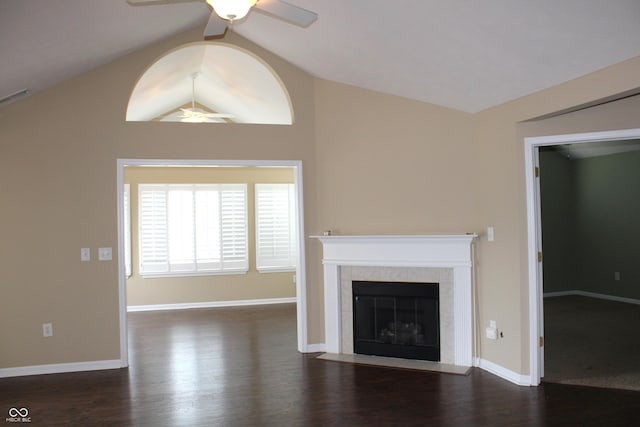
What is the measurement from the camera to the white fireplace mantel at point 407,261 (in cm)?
468

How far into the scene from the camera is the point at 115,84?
195 inches

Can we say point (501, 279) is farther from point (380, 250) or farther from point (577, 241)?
point (577, 241)

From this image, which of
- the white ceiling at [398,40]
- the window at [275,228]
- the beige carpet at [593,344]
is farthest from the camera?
the window at [275,228]

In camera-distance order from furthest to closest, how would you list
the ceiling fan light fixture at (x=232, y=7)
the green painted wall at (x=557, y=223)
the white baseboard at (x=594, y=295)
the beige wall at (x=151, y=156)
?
the green painted wall at (x=557, y=223), the white baseboard at (x=594, y=295), the beige wall at (x=151, y=156), the ceiling fan light fixture at (x=232, y=7)

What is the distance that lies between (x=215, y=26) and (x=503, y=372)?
3.67 meters

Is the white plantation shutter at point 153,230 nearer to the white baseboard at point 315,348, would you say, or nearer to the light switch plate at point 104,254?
the light switch plate at point 104,254

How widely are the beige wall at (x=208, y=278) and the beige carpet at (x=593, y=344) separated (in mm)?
4289

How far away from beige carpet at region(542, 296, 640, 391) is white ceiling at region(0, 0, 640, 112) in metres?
2.51

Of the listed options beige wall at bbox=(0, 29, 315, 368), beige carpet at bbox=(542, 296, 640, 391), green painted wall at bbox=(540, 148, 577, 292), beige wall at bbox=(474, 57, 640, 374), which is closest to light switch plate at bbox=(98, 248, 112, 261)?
beige wall at bbox=(0, 29, 315, 368)

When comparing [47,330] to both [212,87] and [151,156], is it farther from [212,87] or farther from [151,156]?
[212,87]

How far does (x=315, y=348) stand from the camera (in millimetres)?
5316

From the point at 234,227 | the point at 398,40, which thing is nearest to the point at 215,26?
the point at 398,40

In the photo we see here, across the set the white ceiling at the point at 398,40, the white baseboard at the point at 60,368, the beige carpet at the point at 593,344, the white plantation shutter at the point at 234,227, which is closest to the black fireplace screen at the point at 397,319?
the beige carpet at the point at 593,344

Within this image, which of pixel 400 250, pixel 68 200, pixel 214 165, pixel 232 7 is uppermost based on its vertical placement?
pixel 232 7
